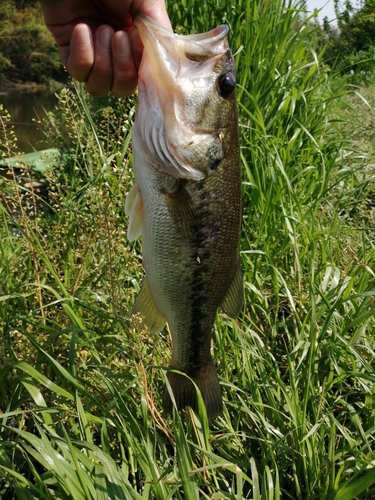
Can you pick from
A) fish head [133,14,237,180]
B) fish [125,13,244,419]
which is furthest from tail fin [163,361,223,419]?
fish head [133,14,237,180]

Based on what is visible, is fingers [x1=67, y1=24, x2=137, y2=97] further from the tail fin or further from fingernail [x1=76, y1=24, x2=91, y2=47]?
the tail fin

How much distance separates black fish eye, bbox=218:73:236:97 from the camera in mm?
1587

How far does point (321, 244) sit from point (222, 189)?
1329mm

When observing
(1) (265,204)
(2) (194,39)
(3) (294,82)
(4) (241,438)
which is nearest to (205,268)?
(2) (194,39)

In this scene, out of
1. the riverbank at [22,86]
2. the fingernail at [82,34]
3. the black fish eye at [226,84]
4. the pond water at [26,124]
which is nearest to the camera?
the black fish eye at [226,84]

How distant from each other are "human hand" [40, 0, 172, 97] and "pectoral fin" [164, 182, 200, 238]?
0.53 metres

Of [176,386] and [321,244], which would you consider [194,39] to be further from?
[321,244]

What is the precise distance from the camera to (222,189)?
1.57 metres

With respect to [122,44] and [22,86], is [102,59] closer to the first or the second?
[122,44]

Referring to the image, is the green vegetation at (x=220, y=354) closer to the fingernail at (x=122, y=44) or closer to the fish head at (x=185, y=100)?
the fish head at (x=185, y=100)

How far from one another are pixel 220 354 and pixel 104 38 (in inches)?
53.4

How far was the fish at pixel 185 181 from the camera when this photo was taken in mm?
1512

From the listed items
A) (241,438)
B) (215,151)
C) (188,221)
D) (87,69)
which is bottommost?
(241,438)

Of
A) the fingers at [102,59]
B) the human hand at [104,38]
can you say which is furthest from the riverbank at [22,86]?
the fingers at [102,59]
